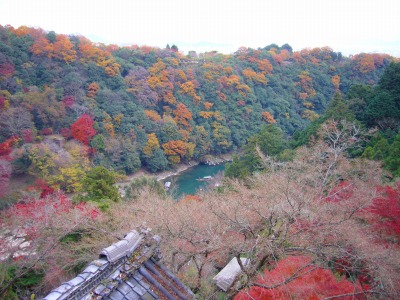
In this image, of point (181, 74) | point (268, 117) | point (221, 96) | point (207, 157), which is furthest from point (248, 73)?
point (207, 157)

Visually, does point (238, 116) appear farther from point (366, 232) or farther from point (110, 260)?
point (110, 260)

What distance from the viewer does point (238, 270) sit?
8.91 metres

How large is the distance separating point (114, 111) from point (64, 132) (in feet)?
17.2

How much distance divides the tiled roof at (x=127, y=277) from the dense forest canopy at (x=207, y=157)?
2824 mm

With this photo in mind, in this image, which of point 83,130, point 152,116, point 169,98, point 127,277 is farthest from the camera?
point 169,98

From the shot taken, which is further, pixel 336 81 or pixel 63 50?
pixel 336 81

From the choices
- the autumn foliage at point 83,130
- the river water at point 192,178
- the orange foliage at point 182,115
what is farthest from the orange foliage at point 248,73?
the autumn foliage at point 83,130

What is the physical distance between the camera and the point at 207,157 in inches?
1300

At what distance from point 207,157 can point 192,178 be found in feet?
17.6

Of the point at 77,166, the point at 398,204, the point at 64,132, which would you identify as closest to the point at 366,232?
the point at 398,204

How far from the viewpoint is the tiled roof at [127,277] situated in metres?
2.78

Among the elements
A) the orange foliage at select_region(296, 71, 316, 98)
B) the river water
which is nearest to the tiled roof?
the river water

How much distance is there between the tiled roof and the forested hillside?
17705 mm

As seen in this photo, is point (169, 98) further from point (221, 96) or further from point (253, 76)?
point (253, 76)
